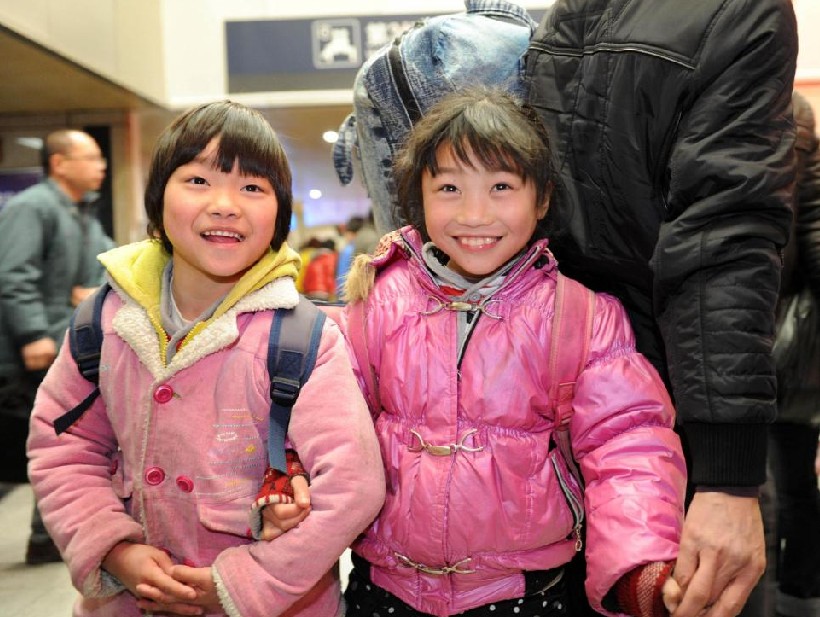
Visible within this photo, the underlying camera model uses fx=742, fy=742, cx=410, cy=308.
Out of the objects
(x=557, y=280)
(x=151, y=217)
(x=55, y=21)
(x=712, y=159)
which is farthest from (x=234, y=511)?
(x=55, y=21)

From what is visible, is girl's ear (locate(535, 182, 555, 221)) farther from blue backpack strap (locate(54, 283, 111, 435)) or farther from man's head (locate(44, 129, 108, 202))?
man's head (locate(44, 129, 108, 202))

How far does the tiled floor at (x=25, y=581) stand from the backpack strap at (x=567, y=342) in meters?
2.13

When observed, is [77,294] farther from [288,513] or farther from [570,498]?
[570,498]

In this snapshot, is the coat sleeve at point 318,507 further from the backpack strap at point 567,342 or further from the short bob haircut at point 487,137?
the short bob haircut at point 487,137

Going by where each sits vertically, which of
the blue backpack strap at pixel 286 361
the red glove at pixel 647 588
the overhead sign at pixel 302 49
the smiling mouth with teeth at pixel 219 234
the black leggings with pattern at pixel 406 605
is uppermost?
the overhead sign at pixel 302 49

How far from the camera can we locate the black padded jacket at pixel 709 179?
1087mm

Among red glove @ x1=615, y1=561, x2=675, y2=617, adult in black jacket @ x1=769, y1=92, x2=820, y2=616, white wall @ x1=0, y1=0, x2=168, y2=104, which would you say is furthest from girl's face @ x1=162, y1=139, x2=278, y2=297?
white wall @ x1=0, y1=0, x2=168, y2=104

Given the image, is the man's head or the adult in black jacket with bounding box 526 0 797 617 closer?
the adult in black jacket with bounding box 526 0 797 617

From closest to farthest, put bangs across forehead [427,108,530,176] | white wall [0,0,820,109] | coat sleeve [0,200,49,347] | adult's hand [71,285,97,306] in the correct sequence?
bangs across forehead [427,108,530,176]
coat sleeve [0,200,49,347]
adult's hand [71,285,97,306]
white wall [0,0,820,109]

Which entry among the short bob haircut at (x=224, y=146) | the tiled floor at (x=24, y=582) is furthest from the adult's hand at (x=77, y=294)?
the short bob haircut at (x=224, y=146)

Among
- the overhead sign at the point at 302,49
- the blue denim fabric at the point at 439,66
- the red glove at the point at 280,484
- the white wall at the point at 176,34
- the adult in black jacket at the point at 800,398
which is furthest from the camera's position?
the overhead sign at the point at 302,49

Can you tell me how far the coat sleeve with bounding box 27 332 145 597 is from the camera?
1268 millimetres

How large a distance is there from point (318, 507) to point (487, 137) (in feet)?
2.29

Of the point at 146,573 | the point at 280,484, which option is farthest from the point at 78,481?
the point at 280,484
